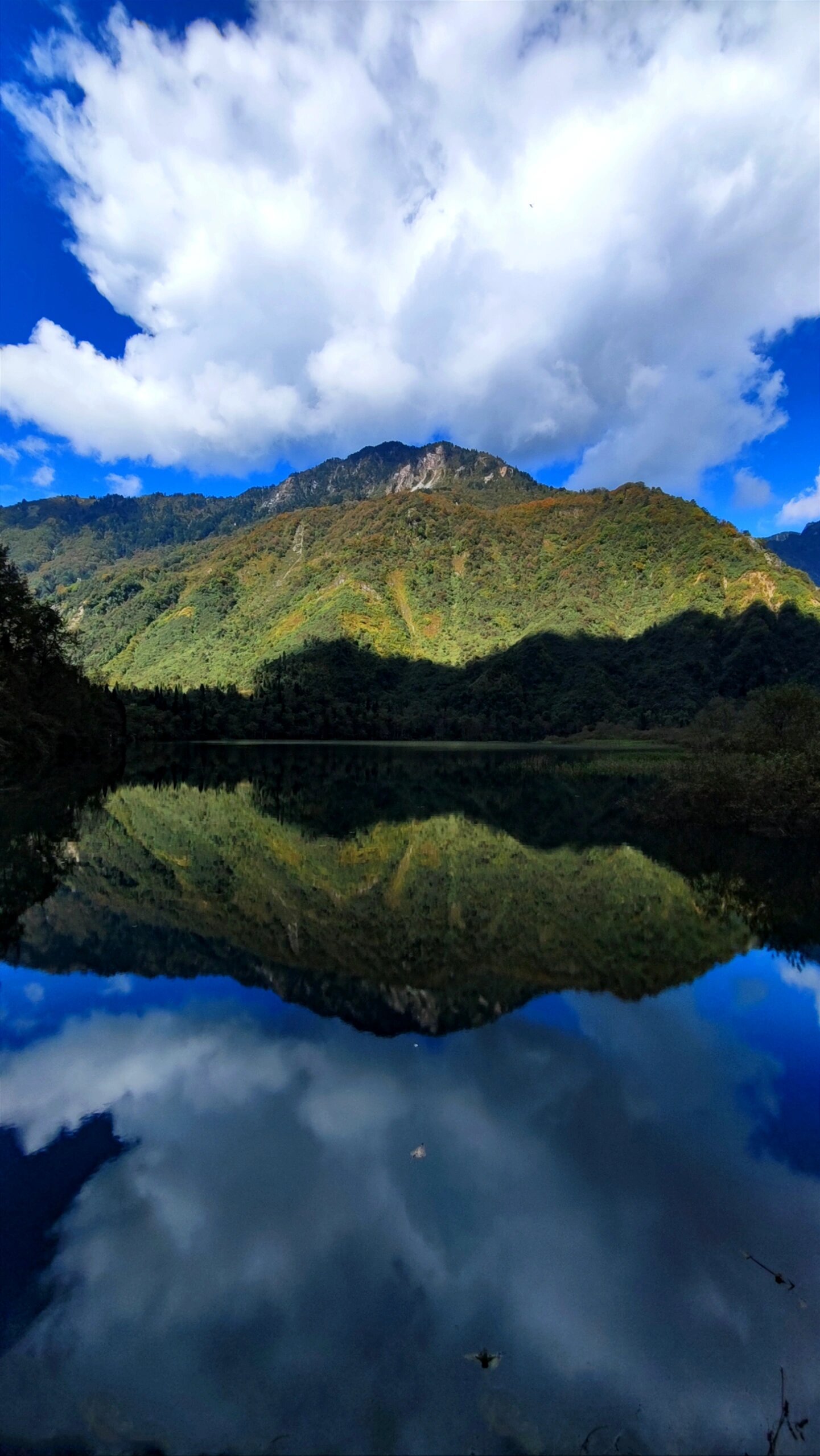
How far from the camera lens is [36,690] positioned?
Answer: 53.8 metres

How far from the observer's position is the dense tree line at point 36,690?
1779 inches

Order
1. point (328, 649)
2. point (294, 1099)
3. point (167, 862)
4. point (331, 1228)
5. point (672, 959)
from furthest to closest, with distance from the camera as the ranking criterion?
point (328, 649)
point (167, 862)
point (672, 959)
point (294, 1099)
point (331, 1228)

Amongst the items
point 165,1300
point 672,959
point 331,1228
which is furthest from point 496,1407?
point 672,959

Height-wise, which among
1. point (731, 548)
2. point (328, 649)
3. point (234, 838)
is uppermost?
point (731, 548)

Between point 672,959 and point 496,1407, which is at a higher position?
point 496,1407

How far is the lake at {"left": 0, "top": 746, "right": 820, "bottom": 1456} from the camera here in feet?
15.4

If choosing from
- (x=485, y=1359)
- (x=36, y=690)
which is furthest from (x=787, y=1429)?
(x=36, y=690)

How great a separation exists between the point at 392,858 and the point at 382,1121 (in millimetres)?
16323

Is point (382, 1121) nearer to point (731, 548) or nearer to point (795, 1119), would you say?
point (795, 1119)

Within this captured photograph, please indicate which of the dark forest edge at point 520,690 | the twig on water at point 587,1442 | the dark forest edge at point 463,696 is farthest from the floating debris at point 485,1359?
the dark forest edge at point 520,690

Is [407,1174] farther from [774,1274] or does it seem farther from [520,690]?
[520,690]

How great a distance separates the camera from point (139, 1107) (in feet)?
28.2

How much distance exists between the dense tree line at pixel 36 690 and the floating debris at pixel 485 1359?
4396cm

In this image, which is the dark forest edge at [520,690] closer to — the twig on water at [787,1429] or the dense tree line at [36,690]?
the dense tree line at [36,690]
